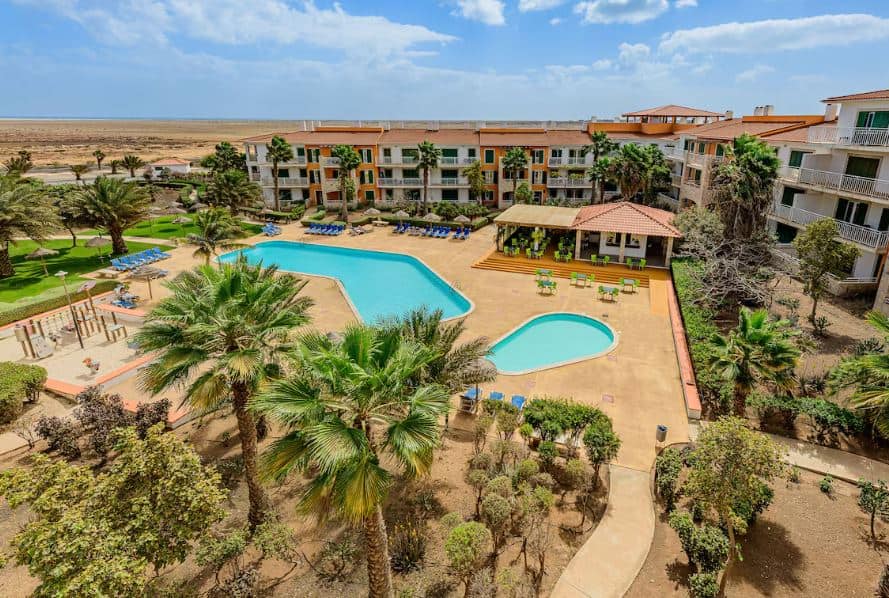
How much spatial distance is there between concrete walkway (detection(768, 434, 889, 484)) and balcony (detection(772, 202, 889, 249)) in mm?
12039

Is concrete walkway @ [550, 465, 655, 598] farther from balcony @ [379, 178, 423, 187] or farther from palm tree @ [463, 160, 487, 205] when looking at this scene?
balcony @ [379, 178, 423, 187]

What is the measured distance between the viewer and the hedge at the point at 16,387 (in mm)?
15328

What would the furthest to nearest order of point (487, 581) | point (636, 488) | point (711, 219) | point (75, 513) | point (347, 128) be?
1. point (347, 128)
2. point (711, 219)
3. point (636, 488)
4. point (487, 581)
5. point (75, 513)

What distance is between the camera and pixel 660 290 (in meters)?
27.0

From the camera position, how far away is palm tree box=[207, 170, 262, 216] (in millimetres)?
39812

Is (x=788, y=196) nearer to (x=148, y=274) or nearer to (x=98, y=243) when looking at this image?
(x=148, y=274)

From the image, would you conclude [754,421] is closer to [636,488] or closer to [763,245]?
[636,488]

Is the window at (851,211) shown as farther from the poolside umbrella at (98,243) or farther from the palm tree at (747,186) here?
the poolside umbrella at (98,243)

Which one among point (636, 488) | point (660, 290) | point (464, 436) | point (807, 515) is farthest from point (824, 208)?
point (464, 436)

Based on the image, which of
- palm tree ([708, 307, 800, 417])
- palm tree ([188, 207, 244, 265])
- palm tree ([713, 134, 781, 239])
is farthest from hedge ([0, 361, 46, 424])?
palm tree ([713, 134, 781, 239])

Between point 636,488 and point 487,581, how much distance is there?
199 inches

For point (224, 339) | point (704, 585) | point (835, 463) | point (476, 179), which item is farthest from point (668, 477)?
point (476, 179)

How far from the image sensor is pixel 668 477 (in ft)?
39.1

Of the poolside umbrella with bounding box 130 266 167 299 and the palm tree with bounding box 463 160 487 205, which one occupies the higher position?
the palm tree with bounding box 463 160 487 205
